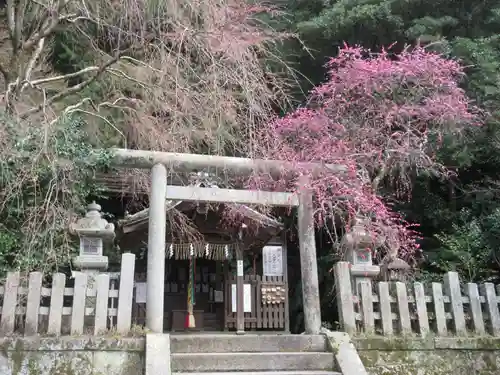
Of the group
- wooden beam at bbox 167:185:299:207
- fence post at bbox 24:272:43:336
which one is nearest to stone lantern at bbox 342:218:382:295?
wooden beam at bbox 167:185:299:207

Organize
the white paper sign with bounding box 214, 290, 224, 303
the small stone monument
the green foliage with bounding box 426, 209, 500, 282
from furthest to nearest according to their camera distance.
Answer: the white paper sign with bounding box 214, 290, 224, 303
the green foliage with bounding box 426, 209, 500, 282
the small stone monument

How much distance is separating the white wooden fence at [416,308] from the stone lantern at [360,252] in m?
0.25

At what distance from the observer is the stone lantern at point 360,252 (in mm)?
6969

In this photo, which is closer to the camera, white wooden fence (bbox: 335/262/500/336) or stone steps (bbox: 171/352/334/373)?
stone steps (bbox: 171/352/334/373)

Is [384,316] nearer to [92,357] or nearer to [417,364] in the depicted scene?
[417,364]

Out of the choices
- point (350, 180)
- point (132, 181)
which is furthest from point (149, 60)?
point (350, 180)

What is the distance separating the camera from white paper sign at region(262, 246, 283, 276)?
1201 centimetres

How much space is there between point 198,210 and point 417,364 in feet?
17.5

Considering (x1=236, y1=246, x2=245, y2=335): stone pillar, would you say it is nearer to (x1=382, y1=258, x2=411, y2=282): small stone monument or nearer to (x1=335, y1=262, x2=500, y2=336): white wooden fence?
(x1=382, y1=258, x2=411, y2=282): small stone monument

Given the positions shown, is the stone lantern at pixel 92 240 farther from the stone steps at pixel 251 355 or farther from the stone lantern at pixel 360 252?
the stone lantern at pixel 360 252

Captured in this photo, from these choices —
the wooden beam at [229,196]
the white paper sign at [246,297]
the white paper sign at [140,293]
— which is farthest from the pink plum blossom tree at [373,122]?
the white paper sign at [140,293]

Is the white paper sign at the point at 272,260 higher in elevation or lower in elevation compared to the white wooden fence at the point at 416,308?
higher

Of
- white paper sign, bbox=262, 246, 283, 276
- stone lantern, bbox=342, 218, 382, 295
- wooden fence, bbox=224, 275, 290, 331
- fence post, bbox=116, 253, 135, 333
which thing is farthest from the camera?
white paper sign, bbox=262, 246, 283, 276

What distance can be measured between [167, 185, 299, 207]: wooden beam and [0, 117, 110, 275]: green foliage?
1117 millimetres
